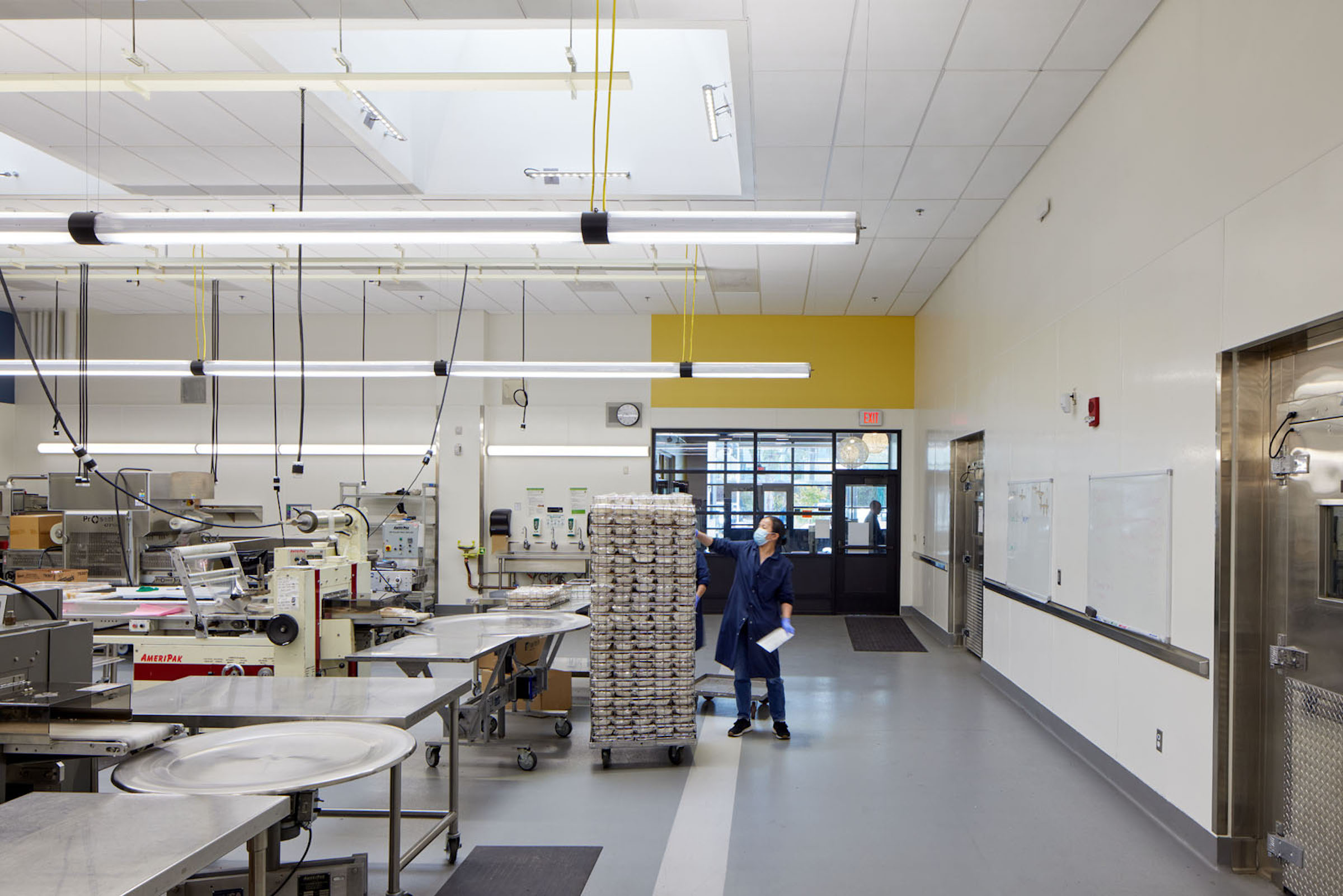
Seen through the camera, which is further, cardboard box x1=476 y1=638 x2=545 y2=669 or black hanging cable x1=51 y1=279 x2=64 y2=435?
black hanging cable x1=51 y1=279 x2=64 y2=435

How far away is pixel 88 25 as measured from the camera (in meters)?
4.47

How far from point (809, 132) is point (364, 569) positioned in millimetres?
4340

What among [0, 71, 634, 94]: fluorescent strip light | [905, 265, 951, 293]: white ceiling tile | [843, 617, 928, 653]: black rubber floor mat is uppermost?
[905, 265, 951, 293]: white ceiling tile

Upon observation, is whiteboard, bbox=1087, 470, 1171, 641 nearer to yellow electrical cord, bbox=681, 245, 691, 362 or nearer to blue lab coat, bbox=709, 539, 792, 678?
blue lab coat, bbox=709, 539, 792, 678

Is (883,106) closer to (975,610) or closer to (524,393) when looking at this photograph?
(975,610)

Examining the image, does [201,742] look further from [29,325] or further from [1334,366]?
[29,325]

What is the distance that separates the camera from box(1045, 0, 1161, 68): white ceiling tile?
13.5 ft

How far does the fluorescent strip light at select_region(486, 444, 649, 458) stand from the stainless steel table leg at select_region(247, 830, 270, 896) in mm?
9330

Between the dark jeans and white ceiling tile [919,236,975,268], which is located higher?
white ceiling tile [919,236,975,268]

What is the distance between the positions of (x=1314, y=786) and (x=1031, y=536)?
3.05 metres

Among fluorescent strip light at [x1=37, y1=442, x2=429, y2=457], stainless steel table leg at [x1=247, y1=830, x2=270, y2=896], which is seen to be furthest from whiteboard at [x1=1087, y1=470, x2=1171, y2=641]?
fluorescent strip light at [x1=37, y1=442, x2=429, y2=457]

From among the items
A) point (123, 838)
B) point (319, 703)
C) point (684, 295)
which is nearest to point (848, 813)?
point (319, 703)

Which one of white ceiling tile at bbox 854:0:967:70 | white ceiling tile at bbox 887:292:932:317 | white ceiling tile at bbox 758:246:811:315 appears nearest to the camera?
white ceiling tile at bbox 854:0:967:70

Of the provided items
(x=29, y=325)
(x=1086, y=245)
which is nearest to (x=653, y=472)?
(x=1086, y=245)
